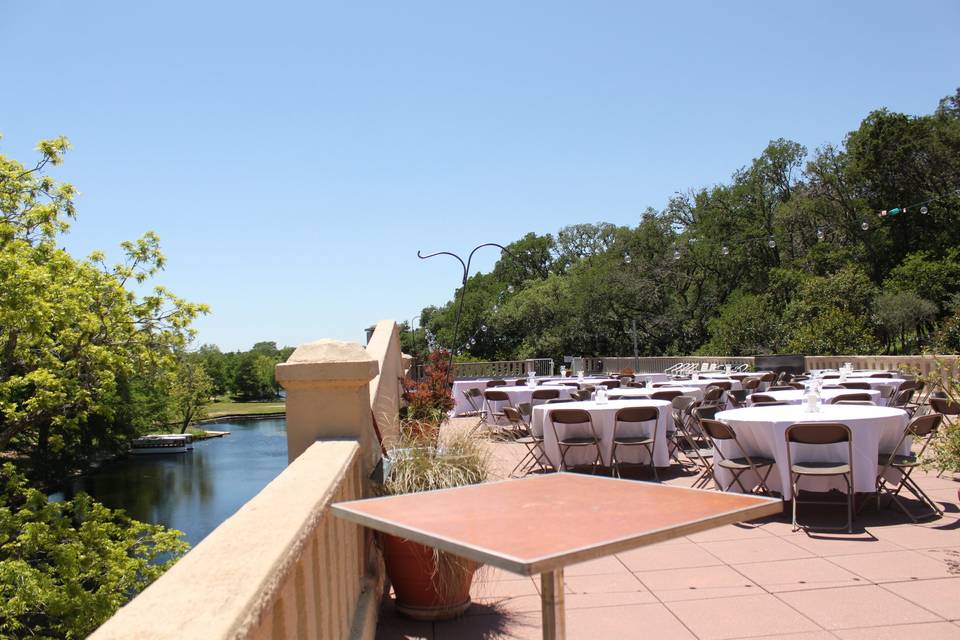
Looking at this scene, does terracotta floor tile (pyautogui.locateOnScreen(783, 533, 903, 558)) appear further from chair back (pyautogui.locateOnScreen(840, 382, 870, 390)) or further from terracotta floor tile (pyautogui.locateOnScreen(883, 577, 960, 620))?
chair back (pyautogui.locateOnScreen(840, 382, 870, 390))

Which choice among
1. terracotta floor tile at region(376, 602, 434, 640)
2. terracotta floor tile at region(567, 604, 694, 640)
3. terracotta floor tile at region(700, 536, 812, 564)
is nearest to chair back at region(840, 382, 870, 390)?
terracotta floor tile at region(700, 536, 812, 564)

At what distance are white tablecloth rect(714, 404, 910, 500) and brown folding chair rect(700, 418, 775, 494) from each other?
0.06 metres

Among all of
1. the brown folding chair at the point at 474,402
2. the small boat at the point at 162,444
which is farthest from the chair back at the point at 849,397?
the small boat at the point at 162,444

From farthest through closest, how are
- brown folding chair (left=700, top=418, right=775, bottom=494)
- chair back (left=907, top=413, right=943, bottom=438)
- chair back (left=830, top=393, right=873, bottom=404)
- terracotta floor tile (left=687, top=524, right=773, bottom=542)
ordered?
chair back (left=830, top=393, right=873, bottom=404)
brown folding chair (left=700, top=418, right=775, bottom=494)
chair back (left=907, top=413, right=943, bottom=438)
terracotta floor tile (left=687, top=524, right=773, bottom=542)

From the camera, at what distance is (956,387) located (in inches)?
192

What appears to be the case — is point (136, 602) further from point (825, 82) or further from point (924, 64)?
point (924, 64)

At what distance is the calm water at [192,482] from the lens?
1922 inches

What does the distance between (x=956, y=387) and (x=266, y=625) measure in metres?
4.79

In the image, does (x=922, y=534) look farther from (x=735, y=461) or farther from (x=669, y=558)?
(x=669, y=558)

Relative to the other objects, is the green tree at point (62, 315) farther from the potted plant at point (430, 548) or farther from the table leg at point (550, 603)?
the table leg at point (550, 603)

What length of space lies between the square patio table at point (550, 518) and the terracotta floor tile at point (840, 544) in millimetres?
2951

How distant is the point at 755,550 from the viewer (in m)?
4.87

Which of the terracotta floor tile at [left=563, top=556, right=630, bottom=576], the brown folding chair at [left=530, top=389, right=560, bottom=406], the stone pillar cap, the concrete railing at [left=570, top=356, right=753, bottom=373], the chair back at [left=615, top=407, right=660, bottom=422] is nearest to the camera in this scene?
the stone pillar cap

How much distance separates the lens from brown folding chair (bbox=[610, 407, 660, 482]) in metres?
7.33
